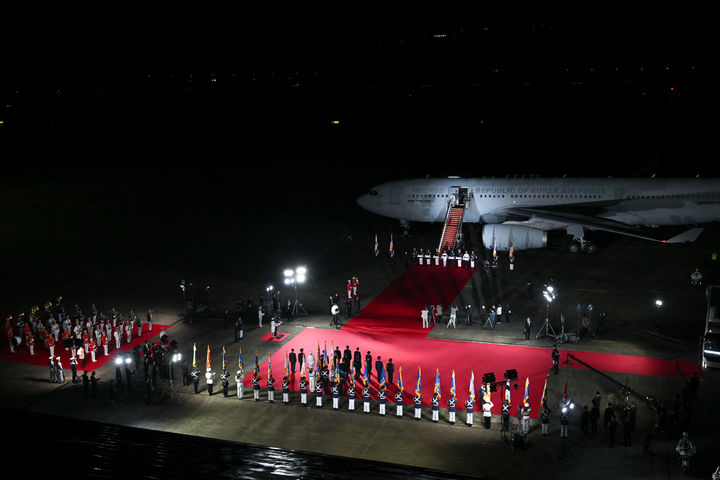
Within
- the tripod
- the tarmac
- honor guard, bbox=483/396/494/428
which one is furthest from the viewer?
the tripod

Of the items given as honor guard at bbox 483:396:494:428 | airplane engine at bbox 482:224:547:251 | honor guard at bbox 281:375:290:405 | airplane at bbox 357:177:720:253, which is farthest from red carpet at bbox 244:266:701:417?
airplane at bbox 357:177:720:253

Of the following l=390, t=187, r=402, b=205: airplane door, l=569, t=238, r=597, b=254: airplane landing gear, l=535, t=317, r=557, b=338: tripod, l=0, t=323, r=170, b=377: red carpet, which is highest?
l=390, t=187, r=402, b=205: airplane door

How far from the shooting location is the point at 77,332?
28.6 m

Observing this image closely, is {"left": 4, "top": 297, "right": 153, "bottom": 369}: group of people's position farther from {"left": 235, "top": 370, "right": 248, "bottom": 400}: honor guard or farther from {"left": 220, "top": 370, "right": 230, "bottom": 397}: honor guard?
{"left": 235, "top": 370, "right": 248, "bottom": 400}: honor guard

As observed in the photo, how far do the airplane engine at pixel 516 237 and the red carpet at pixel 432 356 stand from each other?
869 centimetres

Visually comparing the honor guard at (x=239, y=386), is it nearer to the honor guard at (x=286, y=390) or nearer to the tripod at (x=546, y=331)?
the honor guard at (x=286, y=390)

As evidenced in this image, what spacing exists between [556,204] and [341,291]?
16883 millimetres

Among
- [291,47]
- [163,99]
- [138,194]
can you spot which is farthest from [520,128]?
[163,99]

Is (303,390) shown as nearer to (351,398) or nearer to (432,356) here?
(351,398)

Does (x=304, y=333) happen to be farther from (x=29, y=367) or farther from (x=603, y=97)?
(x=603, y=97)

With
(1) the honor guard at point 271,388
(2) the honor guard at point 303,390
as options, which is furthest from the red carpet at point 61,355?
(2) the honor guard at point 303,390

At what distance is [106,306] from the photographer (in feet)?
109

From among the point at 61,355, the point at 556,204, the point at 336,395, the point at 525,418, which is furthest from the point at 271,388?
the point at 556,204

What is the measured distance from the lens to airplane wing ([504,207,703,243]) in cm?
3653
